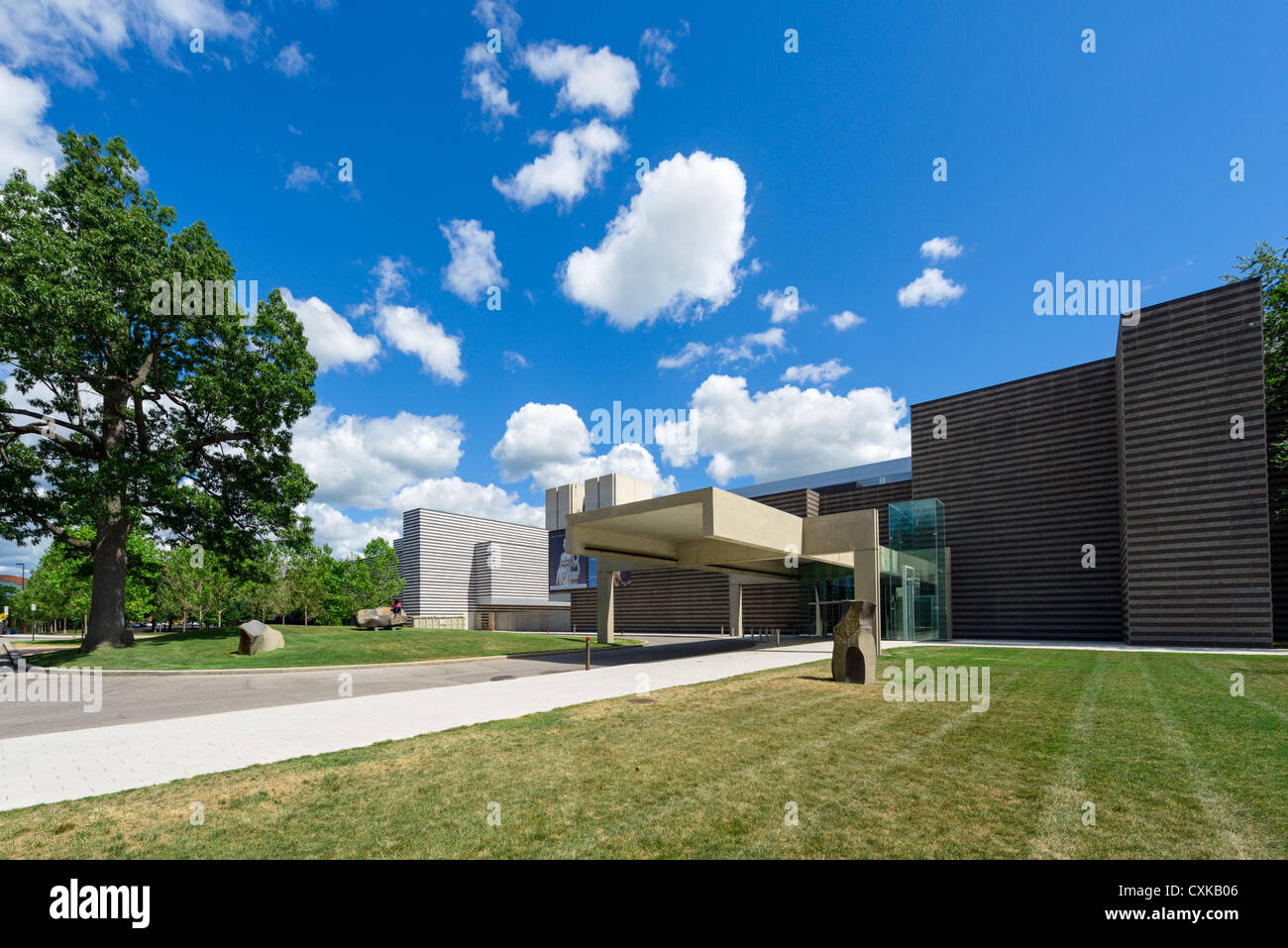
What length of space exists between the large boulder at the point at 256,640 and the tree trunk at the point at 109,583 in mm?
4202

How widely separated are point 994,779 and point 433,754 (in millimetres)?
7097

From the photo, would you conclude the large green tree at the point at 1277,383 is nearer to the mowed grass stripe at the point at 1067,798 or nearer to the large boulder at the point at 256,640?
the mowed grass stripe at the point at 1067,798

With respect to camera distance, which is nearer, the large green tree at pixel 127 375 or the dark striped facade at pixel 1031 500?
the large green tree at pixel 127 375

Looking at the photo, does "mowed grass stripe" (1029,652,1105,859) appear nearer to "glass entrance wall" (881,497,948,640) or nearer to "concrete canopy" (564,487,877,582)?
"concrete canopy" (564,487,877,582)

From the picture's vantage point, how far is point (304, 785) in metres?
6.77

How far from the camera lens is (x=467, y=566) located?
78.4 metres

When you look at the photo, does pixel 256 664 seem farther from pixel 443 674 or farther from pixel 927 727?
pixel 927 727

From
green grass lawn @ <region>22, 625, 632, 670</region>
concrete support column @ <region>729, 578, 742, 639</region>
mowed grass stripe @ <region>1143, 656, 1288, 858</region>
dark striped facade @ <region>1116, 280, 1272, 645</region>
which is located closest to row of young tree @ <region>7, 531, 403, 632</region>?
green grass lawn @ <region>22, 625, 632, 670</region>

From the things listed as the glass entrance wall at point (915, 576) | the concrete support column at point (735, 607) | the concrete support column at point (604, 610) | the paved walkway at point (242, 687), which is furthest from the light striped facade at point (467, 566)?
the paved walkway at point (242, 687)

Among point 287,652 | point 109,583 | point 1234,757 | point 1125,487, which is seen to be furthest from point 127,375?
point 1125,487

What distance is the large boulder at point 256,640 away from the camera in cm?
2267

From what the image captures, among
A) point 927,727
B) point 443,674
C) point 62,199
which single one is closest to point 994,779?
point 927,727

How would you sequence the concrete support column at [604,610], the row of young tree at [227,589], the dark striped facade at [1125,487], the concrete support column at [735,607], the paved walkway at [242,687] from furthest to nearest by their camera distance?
1. the row of young tree at [227,589]
2. the concrete support column at [735,607]
3. the concrete support column at [604,610]
4. the dark striped facade at [1125,487]
5. the paved walkway at [242,687]
